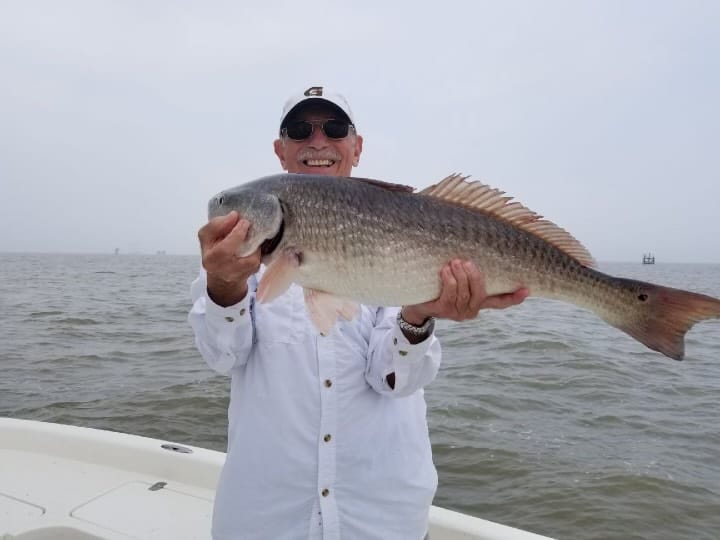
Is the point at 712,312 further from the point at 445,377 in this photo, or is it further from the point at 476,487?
the point at 445,377

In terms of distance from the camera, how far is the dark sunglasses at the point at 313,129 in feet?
10.3

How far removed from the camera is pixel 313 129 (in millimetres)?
3162

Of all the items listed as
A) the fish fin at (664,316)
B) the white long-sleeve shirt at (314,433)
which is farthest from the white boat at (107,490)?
the fish fin at (664,316)

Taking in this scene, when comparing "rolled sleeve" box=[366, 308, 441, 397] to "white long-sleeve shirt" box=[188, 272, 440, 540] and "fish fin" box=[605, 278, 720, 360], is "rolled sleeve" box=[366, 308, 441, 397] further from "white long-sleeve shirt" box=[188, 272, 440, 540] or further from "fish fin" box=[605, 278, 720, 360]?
"fish fin" box=[605, 278, 720, 360]

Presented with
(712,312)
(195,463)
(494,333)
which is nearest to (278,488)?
(712,312)

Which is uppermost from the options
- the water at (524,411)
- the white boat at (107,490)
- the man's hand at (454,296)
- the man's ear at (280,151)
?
the man's ear at (280,151)

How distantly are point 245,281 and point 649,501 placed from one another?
728 centimetres

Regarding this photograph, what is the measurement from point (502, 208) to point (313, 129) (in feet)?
3.78

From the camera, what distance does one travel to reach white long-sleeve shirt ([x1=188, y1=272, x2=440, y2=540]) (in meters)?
2.47

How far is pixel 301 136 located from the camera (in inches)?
124

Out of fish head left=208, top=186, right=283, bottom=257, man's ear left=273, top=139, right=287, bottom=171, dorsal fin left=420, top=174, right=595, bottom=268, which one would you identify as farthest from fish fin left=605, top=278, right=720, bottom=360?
man's ear left=273, top=139, right=287, bottom=171

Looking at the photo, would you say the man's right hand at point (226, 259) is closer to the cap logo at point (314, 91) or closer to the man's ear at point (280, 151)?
the man's ear at point (280, 151)

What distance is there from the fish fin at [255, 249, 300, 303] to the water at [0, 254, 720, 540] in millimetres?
5735

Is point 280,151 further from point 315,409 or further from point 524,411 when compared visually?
point 524,411
